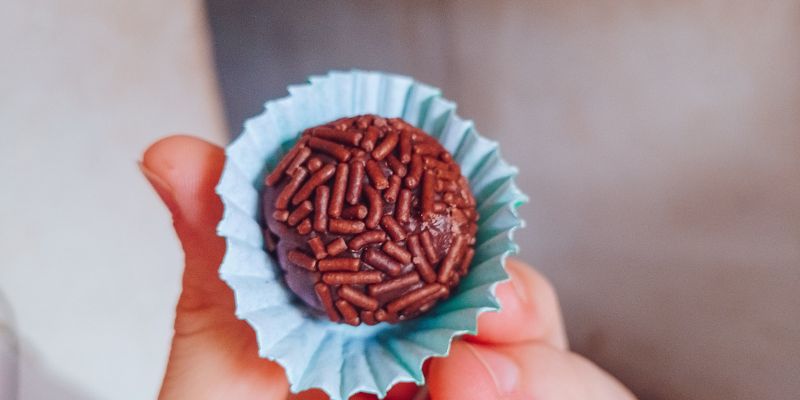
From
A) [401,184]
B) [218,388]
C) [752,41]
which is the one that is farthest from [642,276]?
[218,388]

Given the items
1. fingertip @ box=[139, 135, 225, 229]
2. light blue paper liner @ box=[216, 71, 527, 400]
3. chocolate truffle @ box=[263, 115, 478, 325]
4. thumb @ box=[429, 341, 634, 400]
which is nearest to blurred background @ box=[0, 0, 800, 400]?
thumb @ box=[429, 341, 634, 400]

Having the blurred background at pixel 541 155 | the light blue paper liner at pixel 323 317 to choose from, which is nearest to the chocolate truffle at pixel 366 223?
the light blue paper liner at pixel 323 317

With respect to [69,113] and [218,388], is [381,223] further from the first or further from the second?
[69,113]

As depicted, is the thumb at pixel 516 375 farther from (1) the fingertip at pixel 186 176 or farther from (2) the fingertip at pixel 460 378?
(1) the fingertip at pixel 186 176

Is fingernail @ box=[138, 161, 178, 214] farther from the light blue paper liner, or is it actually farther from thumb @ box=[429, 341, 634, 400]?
thumb @ box=[429, 341, 634, 400]

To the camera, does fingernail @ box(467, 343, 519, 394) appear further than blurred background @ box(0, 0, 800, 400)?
No

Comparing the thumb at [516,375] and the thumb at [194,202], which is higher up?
the thumb at [194,202]
